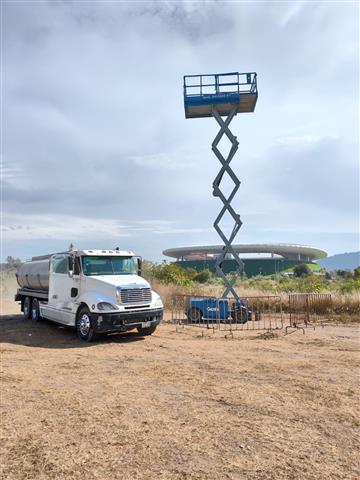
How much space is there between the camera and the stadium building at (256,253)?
100894 mm

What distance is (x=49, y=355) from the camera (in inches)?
400

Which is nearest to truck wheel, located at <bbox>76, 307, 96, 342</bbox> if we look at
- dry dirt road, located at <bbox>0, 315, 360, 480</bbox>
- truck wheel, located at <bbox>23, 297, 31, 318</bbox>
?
dry dirt road, located at <bbox>0, 315, 360, 480</bbox>

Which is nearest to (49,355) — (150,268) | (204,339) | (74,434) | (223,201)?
(204,339)

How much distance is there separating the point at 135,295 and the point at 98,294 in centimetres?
110

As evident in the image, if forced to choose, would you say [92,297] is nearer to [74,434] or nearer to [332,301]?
[74,434]

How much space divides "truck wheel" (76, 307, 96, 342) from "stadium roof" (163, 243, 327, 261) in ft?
320

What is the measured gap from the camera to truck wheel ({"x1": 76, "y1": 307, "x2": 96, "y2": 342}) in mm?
11914

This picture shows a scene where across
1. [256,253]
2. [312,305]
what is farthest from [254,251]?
[312,305]

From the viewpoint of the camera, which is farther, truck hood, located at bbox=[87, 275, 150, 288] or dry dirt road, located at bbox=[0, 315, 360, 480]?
truck hood, located at bbox=[87, 275, 150, 288]

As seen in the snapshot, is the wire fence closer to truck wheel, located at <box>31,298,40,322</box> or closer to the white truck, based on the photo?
the white truck

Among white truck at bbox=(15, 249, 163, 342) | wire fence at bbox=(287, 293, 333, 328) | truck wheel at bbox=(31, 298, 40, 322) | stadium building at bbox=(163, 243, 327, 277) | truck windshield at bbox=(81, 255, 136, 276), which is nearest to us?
white truck at bbox=(15, 249, 163, 342)

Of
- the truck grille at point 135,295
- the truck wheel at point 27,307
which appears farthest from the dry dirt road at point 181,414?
the truck wheel at point 27,307

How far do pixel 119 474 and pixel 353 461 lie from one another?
8.12ft

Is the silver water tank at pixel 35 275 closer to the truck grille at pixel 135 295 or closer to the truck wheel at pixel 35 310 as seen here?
the truck wheel at pixel 35 310
